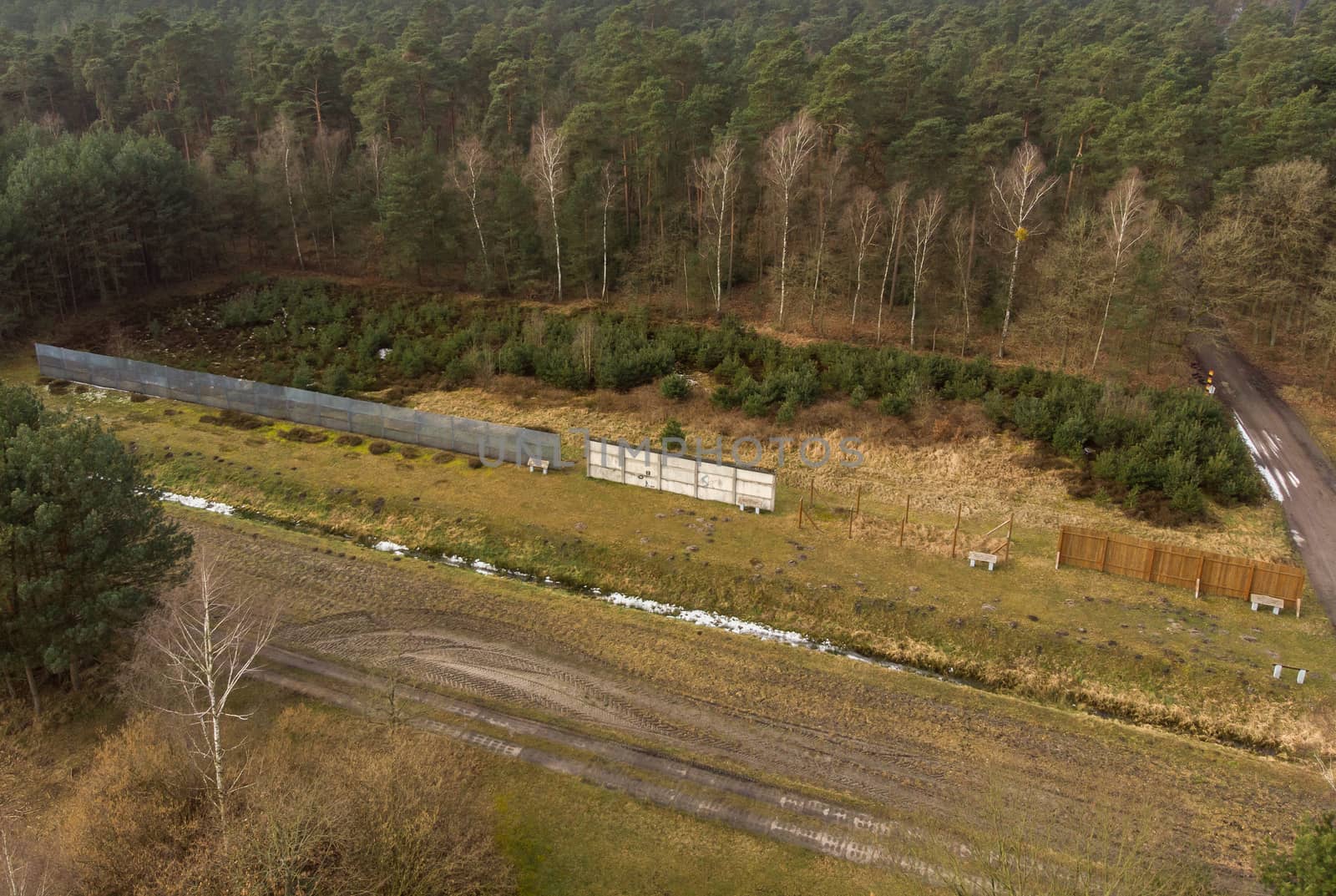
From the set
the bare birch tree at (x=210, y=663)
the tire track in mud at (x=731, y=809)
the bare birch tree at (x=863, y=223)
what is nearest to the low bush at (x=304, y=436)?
the bare birch tree at (x=210, y=663)

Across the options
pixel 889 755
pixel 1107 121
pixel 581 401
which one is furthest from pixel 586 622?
pixel 1107 121

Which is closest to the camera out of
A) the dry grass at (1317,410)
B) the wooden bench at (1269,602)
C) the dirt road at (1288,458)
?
the wooden bench at (1269,602)

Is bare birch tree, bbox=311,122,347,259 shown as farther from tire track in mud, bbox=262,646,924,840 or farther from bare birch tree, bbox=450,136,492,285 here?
tire track in mud, bbox=262,646,924,840

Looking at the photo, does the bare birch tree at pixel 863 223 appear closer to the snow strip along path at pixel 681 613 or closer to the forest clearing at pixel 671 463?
the forest clearing at pixel 671 463

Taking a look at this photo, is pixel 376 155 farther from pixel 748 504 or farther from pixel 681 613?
pixel 681 613

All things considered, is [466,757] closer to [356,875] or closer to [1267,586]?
[356,875]

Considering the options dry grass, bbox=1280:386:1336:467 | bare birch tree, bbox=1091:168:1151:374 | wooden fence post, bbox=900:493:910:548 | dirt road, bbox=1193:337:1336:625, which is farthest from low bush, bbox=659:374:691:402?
dry grass, bbox=1280:386:1336:467
